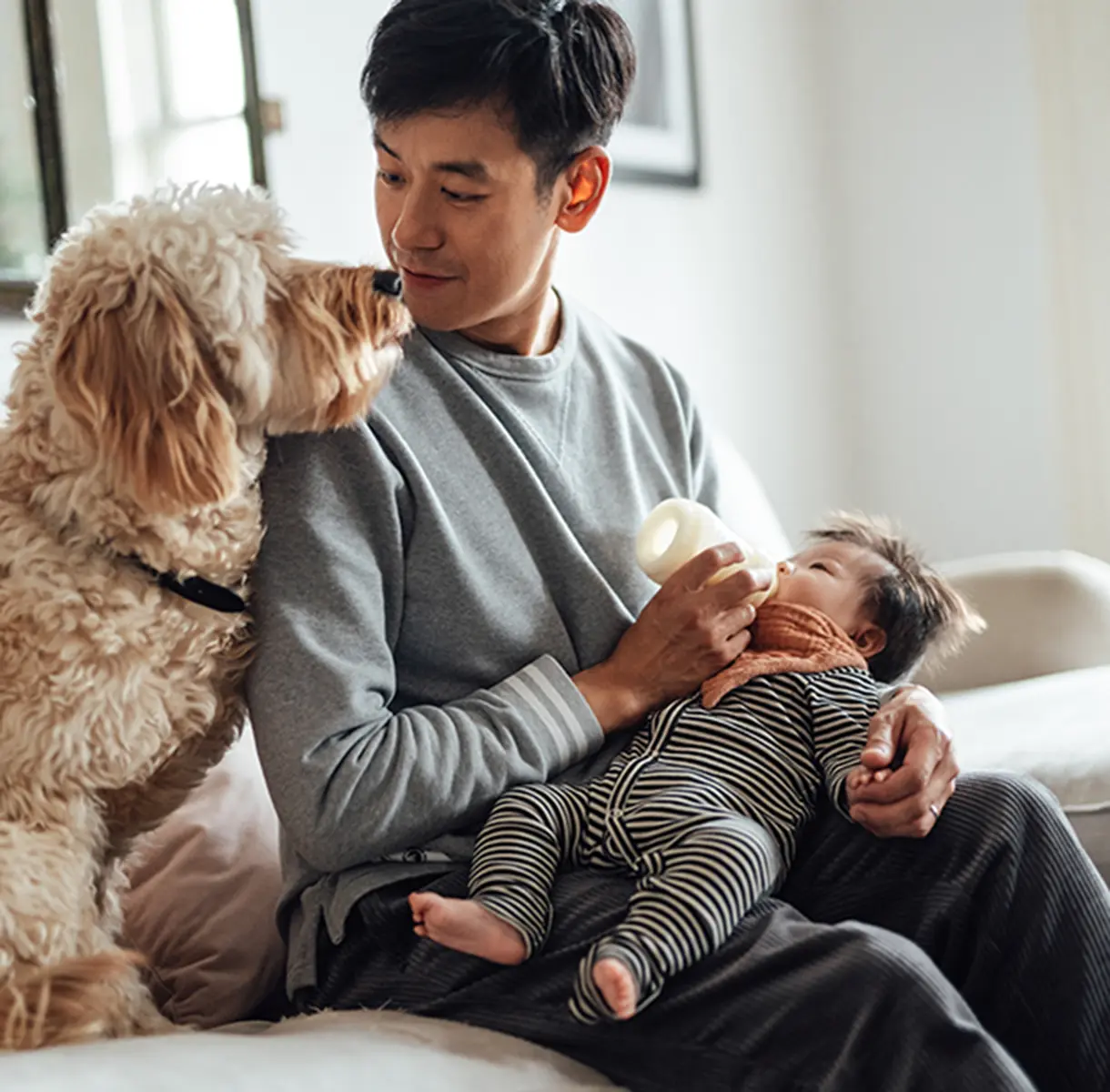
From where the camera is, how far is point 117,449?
3.84ft

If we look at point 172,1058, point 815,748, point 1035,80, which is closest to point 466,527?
point 815,748

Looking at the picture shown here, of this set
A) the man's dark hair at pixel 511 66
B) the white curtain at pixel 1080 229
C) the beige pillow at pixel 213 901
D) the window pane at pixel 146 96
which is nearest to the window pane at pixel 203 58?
the window pane at pixel 146 96

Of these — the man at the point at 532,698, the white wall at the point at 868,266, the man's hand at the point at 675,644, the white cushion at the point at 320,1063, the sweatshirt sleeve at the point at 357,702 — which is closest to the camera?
the white cushion at the point at 320,1063

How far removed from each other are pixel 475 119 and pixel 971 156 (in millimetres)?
2181

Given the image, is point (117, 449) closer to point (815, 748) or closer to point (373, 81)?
point (373, 81)

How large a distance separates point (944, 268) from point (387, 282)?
232cm

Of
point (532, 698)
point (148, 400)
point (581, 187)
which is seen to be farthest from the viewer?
point (581, 187)

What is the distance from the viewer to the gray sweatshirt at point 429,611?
1233mm

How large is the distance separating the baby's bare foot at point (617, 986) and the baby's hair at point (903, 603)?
0.62m

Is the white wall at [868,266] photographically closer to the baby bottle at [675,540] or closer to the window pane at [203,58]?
the window pane at [203,58]

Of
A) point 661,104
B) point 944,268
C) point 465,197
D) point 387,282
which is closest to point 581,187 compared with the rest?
point 465,197

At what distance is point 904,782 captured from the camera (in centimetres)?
123

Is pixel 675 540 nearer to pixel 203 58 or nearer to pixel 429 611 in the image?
pixel 429 611

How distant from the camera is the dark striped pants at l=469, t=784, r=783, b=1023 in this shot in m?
1.11
